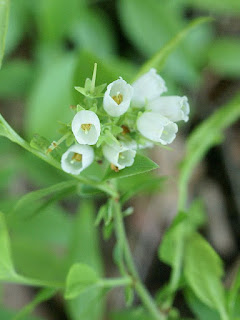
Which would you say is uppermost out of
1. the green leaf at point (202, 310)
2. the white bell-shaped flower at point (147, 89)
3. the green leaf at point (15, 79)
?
the white bell-shaped flower at point (147, 89)

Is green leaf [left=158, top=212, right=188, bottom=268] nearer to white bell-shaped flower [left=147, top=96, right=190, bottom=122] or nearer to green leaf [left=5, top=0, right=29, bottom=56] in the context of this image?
white bell-shaped flower [left=147, top=96, right=190, bottom=122]

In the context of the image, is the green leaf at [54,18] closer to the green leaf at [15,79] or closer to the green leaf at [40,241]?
the green leaf at [15,79]

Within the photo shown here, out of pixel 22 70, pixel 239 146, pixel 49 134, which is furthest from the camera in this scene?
pixel 239 146

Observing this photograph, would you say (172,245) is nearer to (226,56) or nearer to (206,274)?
(206,274)

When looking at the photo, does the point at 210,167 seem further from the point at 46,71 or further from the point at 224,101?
the point at 46,71

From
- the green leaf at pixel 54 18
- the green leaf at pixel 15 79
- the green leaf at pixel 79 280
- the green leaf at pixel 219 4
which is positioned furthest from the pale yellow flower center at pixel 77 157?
the green leaf at pixel 219 4

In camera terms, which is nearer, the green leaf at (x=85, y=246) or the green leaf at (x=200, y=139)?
the green leaf at (x=200, y=139)

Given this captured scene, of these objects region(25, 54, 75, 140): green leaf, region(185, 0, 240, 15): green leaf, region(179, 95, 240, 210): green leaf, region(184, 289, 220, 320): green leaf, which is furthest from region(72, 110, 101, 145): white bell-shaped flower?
region(185, 0, 240, 15): green leaf

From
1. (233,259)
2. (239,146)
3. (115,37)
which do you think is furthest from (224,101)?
(233,259)
